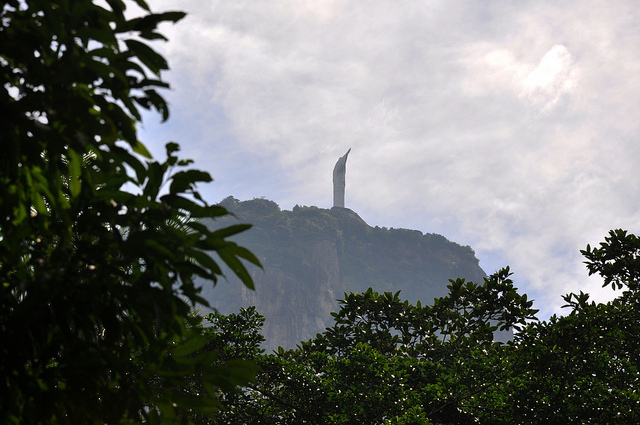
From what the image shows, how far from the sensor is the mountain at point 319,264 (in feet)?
360

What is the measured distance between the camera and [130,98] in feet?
5.16

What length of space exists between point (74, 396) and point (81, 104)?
88 cm

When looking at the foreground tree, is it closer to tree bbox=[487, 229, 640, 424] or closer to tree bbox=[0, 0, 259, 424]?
tree bbox=[487, 229, 640, 424]

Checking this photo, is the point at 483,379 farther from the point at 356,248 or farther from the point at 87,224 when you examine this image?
the point at 356,248

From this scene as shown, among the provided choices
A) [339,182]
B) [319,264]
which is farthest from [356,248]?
[339,182]

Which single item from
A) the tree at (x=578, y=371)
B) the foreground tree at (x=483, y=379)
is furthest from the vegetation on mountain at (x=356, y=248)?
the tree at (x=578, y=371)

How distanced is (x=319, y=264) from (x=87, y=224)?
117714mm

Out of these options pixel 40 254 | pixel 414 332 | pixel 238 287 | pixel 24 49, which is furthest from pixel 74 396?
pixel 238 287

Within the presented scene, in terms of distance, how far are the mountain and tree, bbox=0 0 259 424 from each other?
100 metres

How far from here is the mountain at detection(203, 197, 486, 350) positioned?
110m

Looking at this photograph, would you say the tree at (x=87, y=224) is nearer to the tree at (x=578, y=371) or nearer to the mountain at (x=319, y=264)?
the tree at (x=578, y=371)

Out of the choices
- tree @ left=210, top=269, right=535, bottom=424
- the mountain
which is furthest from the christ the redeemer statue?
tree @ left=210, top=269, right=535, bottom=424

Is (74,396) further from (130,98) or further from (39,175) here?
(130,98)

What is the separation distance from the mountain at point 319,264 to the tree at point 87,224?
100m
